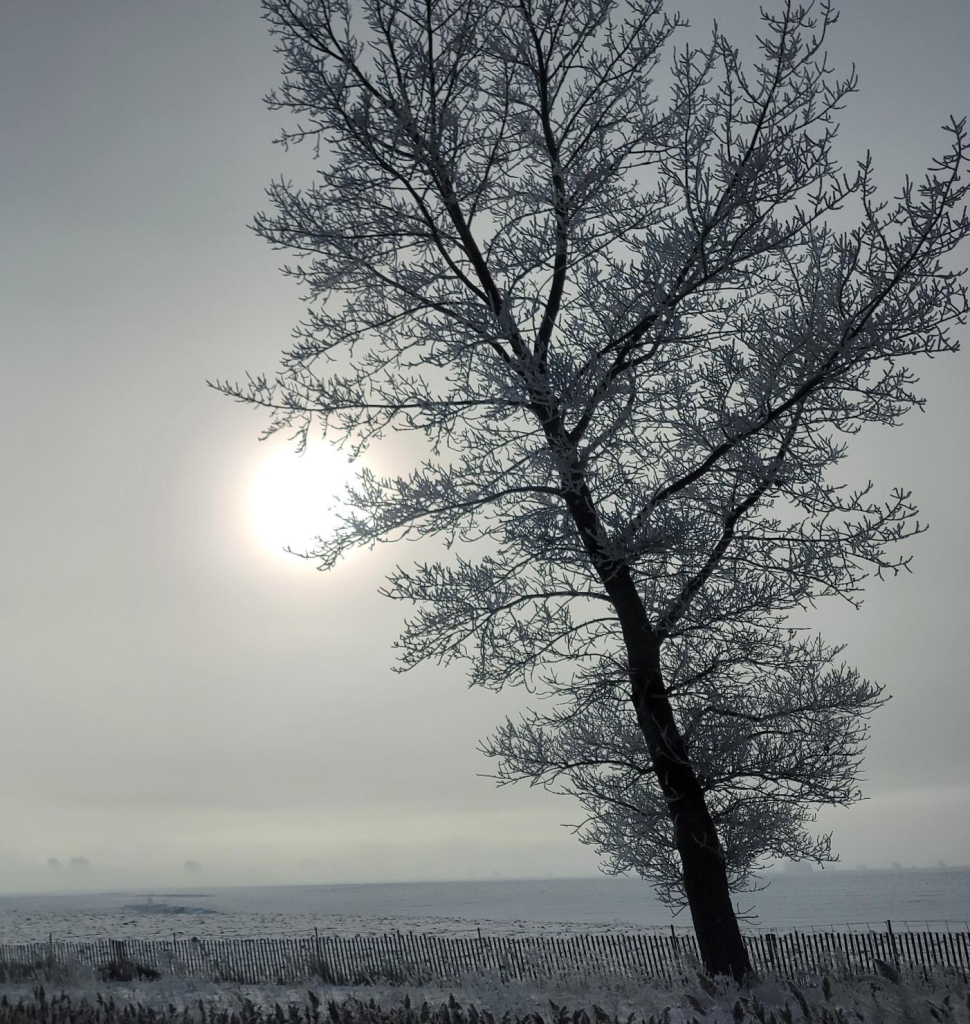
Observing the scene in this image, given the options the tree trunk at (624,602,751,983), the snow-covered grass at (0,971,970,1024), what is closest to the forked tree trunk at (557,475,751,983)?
the tree trunk at (624,602,751,983)

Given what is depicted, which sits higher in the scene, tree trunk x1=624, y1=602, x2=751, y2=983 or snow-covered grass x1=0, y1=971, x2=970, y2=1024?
tree trunk x1=624, y1=602, x2=751, y2=983

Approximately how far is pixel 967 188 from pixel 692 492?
401 centimetres

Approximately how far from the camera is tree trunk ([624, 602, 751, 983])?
10758mm

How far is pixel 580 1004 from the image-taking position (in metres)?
10.6

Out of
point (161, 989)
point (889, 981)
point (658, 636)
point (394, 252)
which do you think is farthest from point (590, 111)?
point (161, 989)

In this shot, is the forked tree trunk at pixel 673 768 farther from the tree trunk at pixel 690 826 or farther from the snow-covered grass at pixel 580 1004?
the snow-covered grass at pixel 580 1004

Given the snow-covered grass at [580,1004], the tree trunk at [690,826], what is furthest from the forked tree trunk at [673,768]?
the snow-covered grass at [580,1004]

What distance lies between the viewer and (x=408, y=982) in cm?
1670

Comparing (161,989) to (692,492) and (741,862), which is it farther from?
(692,492)

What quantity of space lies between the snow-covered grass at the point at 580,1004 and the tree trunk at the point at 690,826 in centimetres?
56

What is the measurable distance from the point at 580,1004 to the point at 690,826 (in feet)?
7.48

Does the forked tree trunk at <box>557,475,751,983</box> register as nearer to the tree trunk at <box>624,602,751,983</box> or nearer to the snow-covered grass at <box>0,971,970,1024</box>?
the tree trunk at <box>624,602,751,983</box>

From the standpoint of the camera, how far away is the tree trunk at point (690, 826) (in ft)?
35.3

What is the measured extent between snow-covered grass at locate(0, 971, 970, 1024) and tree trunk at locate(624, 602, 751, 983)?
1.83ft
